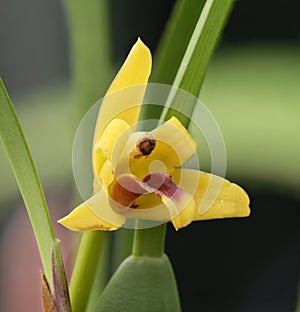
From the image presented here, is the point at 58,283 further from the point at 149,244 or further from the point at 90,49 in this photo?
the point at 90,49

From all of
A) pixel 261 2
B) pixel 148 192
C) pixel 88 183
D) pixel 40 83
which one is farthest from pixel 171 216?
pixel 40 83

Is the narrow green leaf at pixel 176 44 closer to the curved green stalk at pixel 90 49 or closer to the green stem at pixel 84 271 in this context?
the green stem at pixel 84 271

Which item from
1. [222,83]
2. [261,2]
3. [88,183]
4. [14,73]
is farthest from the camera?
[14,73]

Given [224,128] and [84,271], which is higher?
[224,128]

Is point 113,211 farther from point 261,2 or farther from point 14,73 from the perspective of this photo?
point 14,73

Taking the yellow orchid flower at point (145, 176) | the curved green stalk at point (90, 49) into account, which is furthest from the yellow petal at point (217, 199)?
the curved green stalk at point (90, 49)

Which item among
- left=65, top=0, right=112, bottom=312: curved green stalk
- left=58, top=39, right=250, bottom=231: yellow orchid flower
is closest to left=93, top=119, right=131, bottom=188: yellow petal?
left=58, top=39, right=250, bottom=231: yellow orchid flower

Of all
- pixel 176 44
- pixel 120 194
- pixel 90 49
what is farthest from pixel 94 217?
pixel 90 49
